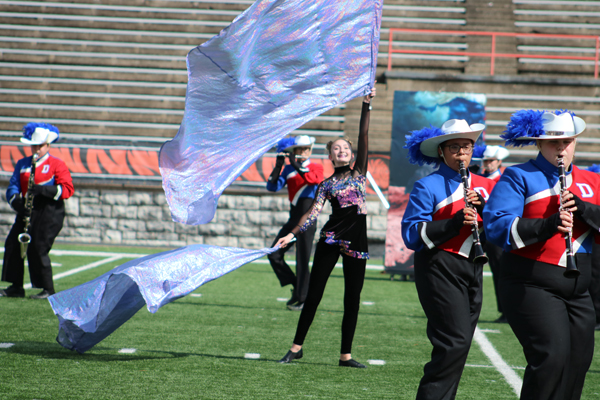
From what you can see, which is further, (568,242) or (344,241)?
(344,241)

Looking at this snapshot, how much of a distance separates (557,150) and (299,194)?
4616 mm

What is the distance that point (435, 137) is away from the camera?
3387 millimetres

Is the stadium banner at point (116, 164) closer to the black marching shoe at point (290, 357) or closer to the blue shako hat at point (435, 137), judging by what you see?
the black marching shoe at point (290, 357)

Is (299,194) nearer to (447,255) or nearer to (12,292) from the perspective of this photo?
(12,292)

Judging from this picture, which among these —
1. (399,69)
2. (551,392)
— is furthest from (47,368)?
(399,69)

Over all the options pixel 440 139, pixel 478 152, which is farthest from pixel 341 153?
pixel 478 152

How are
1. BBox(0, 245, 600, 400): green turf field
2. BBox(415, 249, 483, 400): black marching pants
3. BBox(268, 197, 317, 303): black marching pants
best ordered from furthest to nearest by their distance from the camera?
1. BBox(268, 197, 317, 303): black marching pants
2. BBox(0, 245, 600, 400): green turf field
3. BBox(415, 249, 483, 400): black marching pants

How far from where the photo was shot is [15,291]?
23.9 feet

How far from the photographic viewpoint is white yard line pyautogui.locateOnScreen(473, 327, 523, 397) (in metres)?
4.46

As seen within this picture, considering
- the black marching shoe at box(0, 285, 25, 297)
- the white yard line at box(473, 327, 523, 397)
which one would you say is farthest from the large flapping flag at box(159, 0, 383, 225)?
the black marching shoe at box(0, 285, 25, 297)

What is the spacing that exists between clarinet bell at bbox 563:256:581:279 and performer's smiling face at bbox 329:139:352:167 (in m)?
2.32

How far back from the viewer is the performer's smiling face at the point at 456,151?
342cm

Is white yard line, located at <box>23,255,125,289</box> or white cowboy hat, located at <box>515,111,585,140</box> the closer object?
white cowboy hat, located at <box>515,111,585,140</box>

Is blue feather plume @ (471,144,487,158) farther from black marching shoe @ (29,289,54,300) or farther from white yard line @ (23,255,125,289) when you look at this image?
A: white yard line @ (23,255,125,289)
